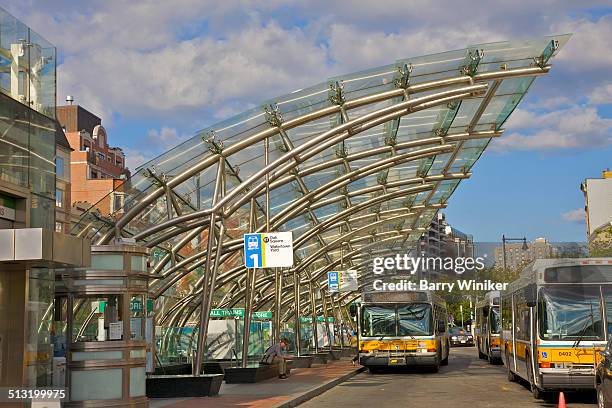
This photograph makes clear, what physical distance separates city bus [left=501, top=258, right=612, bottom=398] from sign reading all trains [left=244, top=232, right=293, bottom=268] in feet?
24.1

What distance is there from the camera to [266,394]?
2198 cm

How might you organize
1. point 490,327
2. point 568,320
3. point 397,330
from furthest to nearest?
point 490,327 < point 397,330 < point 568,320

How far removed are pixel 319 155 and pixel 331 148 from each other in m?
0.63

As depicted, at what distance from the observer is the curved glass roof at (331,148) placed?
26.6m

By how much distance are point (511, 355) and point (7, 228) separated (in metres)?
15.9

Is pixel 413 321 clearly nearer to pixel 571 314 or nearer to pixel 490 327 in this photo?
pixel 490 327

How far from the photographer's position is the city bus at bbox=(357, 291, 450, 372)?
113 ft

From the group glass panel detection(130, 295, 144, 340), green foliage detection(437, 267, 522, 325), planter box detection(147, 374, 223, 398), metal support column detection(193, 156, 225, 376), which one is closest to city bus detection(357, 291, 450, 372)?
metal support column detection(193, 156, 225, 376)

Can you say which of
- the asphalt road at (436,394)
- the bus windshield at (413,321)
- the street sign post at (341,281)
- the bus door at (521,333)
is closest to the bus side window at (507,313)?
the bus door at (521,333)

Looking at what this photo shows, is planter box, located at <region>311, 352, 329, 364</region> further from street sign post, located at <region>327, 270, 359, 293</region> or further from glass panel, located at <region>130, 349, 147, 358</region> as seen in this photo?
glass panel, located at <region>130, 349, 147, 358</region>

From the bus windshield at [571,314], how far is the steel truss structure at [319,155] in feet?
27.3

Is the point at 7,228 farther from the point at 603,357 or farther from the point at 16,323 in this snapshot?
the point at 603,357

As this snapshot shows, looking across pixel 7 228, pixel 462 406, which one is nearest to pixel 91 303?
pixel 7 228

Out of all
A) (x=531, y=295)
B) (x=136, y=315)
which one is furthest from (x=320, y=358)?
(x=136, y=315)
